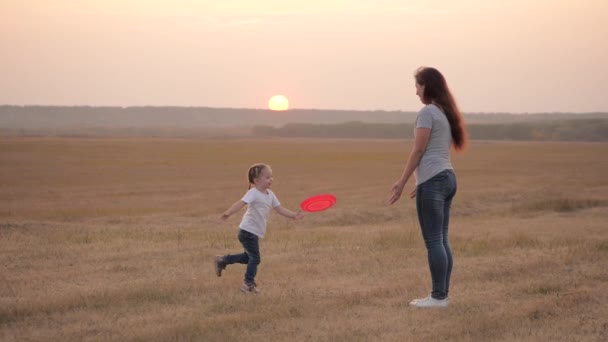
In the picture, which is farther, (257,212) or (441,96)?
(257,212)

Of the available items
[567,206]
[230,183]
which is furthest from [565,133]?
[567,206]

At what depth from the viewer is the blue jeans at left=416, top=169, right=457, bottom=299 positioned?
8.51m

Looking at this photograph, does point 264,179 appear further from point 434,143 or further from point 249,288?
point 434,143

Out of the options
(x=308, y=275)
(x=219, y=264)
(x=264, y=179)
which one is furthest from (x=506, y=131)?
(x=264, y=179)

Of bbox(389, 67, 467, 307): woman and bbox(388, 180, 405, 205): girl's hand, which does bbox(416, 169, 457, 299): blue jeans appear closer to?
bbox(389, 67, 467, 307): woman

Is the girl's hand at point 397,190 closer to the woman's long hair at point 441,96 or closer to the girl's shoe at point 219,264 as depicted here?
the woman's long hair at point 441,96

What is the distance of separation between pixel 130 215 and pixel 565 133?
310ft

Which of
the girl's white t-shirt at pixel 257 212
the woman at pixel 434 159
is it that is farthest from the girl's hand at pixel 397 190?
the girl's white t-shirt at pixel 257 212

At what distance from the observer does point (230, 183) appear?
3347cm

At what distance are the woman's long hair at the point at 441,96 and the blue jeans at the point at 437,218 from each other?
452 mm

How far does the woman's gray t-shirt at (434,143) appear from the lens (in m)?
8.49

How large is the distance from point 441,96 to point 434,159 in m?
0.66

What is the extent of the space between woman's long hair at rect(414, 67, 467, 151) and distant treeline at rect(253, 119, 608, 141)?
81259mm

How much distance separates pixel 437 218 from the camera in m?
8.56
